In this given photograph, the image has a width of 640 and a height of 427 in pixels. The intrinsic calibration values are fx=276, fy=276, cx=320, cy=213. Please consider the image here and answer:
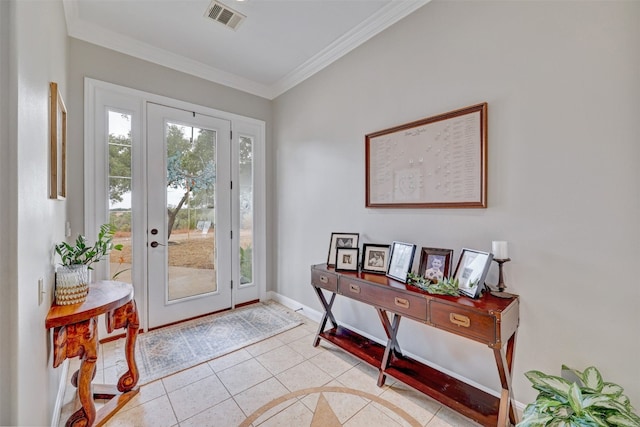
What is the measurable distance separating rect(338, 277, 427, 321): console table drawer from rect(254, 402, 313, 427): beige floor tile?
812mm

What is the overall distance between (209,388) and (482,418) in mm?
1781

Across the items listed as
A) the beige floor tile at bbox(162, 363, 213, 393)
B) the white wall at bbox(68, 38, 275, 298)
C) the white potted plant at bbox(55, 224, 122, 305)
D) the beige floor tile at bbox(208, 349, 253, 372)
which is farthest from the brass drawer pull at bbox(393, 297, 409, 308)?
the white wall at bbox(68, 38, 275, 298)

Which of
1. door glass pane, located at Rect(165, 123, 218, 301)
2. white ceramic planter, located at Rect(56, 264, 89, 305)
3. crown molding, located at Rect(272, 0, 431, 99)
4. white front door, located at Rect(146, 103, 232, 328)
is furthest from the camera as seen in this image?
door glass pane, located at Rect(165, 123, 218, 301)

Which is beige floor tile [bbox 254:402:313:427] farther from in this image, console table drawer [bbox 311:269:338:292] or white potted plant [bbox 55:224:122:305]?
white potted plant [bbox 55:224:122:305]

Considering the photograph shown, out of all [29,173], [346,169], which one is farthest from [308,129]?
[29,173]

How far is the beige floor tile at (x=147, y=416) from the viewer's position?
5.53 ft

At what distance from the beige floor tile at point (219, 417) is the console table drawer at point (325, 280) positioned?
1042 millimetres

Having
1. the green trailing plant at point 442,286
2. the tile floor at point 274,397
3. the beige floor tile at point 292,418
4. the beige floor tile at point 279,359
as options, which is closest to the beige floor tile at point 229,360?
the tile floor at point 274,397

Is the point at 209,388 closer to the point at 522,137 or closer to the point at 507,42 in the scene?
the point at 522,137

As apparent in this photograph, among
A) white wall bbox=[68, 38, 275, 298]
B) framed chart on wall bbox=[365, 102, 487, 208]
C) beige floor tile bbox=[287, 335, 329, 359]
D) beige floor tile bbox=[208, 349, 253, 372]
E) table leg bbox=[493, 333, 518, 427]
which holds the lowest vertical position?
beige floor tile bbox=[208, 349, 253, 372]

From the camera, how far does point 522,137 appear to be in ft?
5.40

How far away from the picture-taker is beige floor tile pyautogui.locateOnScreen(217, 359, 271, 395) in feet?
6.66

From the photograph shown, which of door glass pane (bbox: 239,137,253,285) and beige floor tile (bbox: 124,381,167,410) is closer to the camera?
beige floor tile (bbox: 124,381,167,410)

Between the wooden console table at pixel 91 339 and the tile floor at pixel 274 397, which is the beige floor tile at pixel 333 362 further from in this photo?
the wooden console table at pixel 91 339
